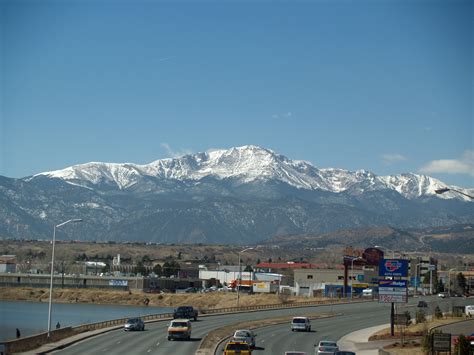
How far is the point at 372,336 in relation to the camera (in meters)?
78.4

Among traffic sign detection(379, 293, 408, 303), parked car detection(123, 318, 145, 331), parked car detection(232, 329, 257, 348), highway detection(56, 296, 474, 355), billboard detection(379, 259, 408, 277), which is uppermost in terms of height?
billboard detection(379, 259, 408, 277)

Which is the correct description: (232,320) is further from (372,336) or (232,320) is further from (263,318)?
(372,336)

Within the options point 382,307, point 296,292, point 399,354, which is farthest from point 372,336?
point 296,292

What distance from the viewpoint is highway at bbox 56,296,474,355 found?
2451 inches

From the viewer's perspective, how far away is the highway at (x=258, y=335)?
62.2 meters

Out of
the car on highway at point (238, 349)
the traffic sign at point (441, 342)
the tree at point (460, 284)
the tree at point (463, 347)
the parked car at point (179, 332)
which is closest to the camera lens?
the tree at point (463, 347)

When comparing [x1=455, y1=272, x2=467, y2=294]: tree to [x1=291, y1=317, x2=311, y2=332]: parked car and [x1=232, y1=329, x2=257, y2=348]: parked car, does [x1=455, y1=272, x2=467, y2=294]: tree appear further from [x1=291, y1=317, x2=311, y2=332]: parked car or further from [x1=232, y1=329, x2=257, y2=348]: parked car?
[x1=232, y1=329, x2=257, y2=348]: parked car

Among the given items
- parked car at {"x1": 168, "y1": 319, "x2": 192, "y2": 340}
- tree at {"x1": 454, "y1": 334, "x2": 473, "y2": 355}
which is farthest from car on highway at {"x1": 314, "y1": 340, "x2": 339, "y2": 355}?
parked car at {"x1": 168, "y1": 319, "x2": 192, "y2": 340}

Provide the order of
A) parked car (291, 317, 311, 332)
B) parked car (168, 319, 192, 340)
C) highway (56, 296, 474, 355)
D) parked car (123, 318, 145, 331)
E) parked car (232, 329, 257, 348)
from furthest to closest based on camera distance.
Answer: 1. parked car (291, 317, 311, 332)
2. parked car (123, 318, 145, 331)
3. parked car (168, 319, 192, 340)
4. parked car (232, 329, 257, 348)
5. highway (56, 296, 474, 355)

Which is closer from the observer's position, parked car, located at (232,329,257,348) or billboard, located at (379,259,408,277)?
parked car, located at (232,329,257,348)

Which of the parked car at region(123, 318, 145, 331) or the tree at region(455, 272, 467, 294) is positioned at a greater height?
the tree at region(455, 272, 467, 294)

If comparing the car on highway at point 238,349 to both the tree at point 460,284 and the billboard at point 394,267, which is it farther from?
the tree at point 460,284

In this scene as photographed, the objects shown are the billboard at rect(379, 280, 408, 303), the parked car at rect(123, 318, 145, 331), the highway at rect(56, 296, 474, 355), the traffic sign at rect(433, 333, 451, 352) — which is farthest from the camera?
the billboard at rect(379, 280, 408, 303)

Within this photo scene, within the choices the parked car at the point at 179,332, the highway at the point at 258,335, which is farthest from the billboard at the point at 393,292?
the parked car at the point at 179,332
